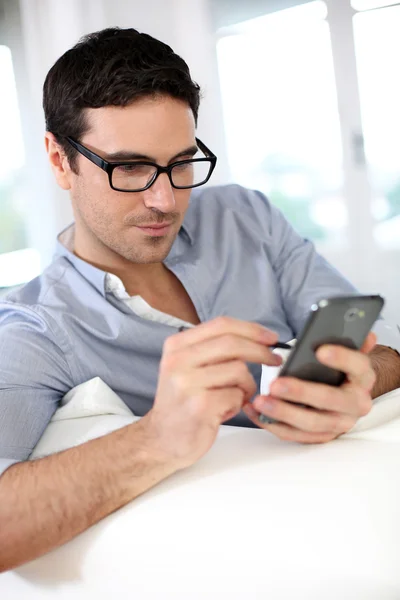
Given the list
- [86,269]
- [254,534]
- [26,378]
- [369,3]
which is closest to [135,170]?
[86,269]

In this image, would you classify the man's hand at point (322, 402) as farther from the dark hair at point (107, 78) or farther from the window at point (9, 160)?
the window at point (9, 160)

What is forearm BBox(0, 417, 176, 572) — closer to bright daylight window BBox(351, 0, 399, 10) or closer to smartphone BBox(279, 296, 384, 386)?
smartphone BBox(279, 296, 384, 386)

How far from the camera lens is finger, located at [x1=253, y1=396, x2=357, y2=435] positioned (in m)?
1.11

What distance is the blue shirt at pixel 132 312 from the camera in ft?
4.68

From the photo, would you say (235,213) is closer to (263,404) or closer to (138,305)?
(138,305)

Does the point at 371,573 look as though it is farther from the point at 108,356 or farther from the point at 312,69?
the point at 312,69

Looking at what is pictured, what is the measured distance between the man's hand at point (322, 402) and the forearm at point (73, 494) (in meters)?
0.18

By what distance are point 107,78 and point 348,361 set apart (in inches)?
33.8

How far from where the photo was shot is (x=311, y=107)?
4.40 m

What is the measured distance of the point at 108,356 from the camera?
5.18ft

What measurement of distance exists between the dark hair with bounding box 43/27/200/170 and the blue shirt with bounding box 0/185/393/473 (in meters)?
0.29

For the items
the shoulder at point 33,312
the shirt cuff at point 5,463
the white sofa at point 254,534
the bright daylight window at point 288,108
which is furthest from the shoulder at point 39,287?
the bright daylight window at point 288,108

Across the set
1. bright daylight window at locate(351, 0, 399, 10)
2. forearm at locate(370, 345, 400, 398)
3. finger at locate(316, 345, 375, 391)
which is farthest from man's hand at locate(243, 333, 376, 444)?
bright daylight window at locate(351, 0, 399, 10)

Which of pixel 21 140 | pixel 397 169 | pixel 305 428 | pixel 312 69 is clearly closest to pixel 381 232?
pixel 397 169
